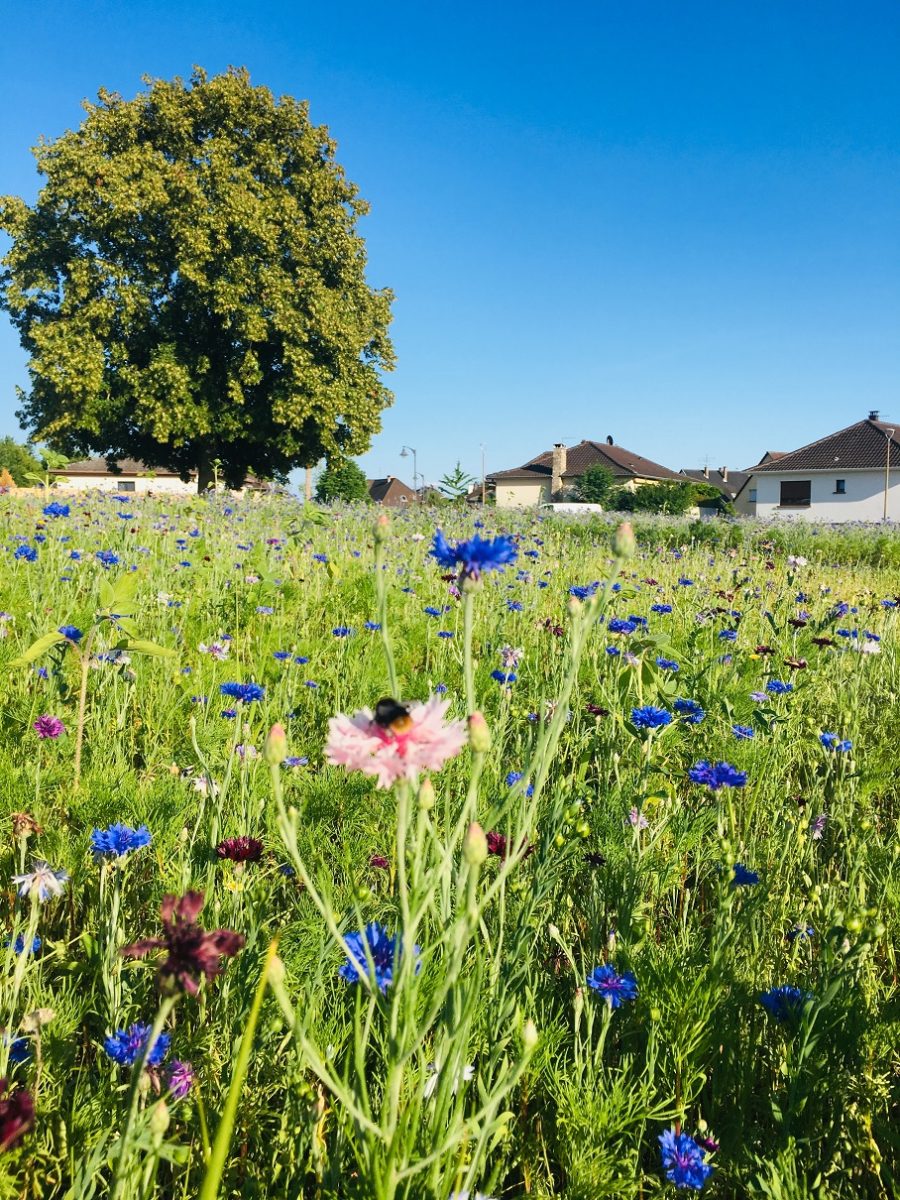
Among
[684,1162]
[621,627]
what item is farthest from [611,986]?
[621,627]

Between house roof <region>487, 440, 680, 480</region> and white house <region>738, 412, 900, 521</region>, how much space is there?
1156cm

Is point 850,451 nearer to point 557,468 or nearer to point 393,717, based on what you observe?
point 557,468

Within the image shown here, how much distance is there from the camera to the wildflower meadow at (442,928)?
2.71 feet

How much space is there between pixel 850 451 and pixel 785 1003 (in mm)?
39062

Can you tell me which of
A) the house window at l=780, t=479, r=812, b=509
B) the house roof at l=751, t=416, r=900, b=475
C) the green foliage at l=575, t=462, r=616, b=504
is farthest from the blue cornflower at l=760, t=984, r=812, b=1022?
the house window at l=780, t=479, r=812, b=509

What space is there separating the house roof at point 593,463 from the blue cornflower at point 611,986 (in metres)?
47.5

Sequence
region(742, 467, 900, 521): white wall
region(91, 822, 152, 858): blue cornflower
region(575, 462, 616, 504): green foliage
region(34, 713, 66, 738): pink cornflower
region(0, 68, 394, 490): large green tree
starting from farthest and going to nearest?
region(575, 462, 616, 504): green foliage → region(742, 467, 900, 521): white wall → region(0, 68, 394, 490): large green tree → region(34, 713, 66, 738): pink cornflower → region(91, 822, 152, 858): blue cornflower

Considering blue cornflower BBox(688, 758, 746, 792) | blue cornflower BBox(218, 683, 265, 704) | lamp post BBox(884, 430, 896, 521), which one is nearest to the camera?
blue cornflower BBox(688, 758, 746, 792)

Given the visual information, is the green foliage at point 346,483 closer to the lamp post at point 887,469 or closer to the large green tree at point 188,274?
the large green tree at point 188,274

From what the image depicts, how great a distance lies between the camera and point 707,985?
1268 mm

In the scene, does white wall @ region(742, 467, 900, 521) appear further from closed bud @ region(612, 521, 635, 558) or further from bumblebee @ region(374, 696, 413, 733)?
bumblebee @ region(374, 696, 413, 733)

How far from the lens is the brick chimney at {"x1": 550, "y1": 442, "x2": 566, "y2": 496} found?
48750 mm

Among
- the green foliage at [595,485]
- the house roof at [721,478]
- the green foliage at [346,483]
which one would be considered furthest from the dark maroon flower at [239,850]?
the house roof at [721,478]

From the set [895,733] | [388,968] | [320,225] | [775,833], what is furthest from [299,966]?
[320,225]
